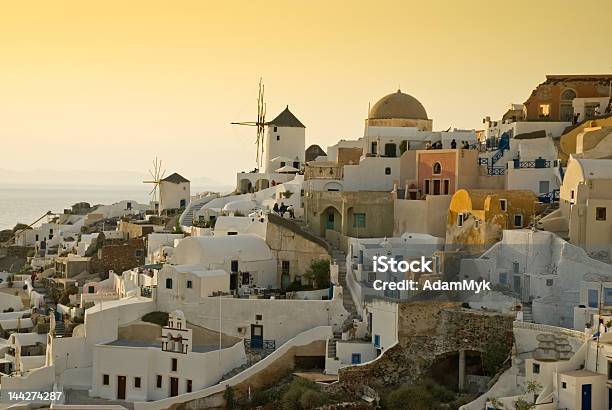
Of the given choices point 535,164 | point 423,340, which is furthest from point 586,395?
point 535,164

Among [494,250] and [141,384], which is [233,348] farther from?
[494,250]

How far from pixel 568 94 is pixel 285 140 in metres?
12.9

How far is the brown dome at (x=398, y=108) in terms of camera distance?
1698 inches

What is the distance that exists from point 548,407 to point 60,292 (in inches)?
833

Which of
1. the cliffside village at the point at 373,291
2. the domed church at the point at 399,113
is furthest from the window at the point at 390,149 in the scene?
the domed church at the point at 399,113

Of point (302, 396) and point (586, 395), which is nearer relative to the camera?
point (586, 395)

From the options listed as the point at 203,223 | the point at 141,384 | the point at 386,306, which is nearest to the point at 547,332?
the point at 386,306

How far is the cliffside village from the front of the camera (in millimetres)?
27703

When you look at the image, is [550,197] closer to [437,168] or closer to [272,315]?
[437,168]

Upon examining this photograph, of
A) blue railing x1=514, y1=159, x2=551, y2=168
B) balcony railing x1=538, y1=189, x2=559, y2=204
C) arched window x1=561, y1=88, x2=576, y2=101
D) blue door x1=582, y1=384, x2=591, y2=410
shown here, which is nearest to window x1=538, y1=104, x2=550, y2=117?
arched window x1=561, y1=88, x2=576, y2=101

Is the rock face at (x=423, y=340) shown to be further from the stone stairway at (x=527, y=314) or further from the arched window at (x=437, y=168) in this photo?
the arched window at (x=437, y=168)

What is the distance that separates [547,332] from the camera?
86.6 feet

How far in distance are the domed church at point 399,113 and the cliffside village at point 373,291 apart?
0.36 m

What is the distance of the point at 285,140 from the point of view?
1946 inches
